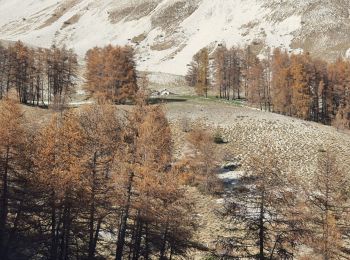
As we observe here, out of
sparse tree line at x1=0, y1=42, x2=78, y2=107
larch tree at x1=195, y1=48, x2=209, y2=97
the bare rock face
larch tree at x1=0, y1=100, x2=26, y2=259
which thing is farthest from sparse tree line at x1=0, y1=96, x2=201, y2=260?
the bare rock face

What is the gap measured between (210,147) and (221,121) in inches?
627

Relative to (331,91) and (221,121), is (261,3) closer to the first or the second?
(331,91)

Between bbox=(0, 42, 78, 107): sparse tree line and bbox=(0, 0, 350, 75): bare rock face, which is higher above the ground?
bbox=(0, 0, 350, 75): bare rock face

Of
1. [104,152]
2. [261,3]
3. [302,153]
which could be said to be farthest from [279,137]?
[261,3]

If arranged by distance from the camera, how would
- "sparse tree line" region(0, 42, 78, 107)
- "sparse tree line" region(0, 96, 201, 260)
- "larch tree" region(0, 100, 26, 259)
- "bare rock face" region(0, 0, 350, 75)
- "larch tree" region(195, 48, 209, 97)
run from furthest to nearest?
"bare rock face" region(0, 0, 350, 75)
"larch tree" region(195, 48, 209, 97)
"sparse tree line" region(0, 42, 78, 107)
"larch tree" region(0, 100, 26, 259)
"sparse tree line" region(0, 96, 201, 260)

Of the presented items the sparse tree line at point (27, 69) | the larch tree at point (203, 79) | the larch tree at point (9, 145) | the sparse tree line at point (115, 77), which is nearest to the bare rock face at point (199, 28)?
the larch tree at point (203, 79)

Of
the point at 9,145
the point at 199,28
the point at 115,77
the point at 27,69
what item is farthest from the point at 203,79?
the point at 199,28

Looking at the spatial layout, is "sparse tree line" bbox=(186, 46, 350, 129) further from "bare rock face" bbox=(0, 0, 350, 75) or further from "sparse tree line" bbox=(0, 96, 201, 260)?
"bare rock face" bbox=(0, 0, 350, 75)

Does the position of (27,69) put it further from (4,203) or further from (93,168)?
(93,168)

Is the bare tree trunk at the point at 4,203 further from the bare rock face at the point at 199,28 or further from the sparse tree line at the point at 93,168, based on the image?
the bare rock face at the point at 199,28

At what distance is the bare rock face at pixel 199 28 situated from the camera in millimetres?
147375

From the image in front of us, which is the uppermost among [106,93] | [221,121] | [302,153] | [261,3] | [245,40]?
[261,3]

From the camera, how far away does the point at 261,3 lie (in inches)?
6801

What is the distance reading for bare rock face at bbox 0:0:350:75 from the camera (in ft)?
484
